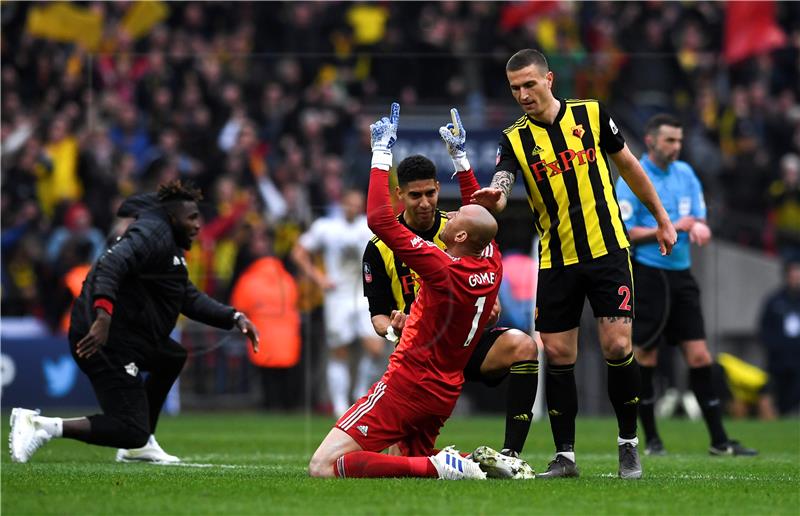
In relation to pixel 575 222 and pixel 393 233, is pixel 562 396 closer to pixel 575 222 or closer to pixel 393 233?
pixel 575 222

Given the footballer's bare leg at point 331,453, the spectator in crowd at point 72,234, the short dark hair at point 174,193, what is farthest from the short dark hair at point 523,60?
the spectator in crowd at point 72,234

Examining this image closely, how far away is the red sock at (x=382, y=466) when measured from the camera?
7773 millimetres

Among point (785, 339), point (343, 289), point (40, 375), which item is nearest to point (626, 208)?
point (343, 289)

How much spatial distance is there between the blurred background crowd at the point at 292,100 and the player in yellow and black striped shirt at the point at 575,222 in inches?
284

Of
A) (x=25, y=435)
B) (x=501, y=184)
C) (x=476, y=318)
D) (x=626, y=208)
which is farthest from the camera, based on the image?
(x=626, y=208)

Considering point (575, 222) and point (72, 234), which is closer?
point (575, 222)

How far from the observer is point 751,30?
21.2 m

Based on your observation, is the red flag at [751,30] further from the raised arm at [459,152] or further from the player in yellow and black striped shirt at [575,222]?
the raised arm at [459,152]

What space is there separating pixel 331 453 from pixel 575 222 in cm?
188

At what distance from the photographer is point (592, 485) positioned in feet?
25.0

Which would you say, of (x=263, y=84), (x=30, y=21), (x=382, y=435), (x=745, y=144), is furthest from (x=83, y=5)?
(x=382, y=435)

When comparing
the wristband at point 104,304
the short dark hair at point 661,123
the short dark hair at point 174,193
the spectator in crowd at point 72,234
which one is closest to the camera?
the wristband at point 104,304

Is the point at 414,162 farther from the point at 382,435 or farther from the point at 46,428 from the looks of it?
the point at 46,428

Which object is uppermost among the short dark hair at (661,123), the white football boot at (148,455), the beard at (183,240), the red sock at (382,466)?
the short dark hair at (661,123)
